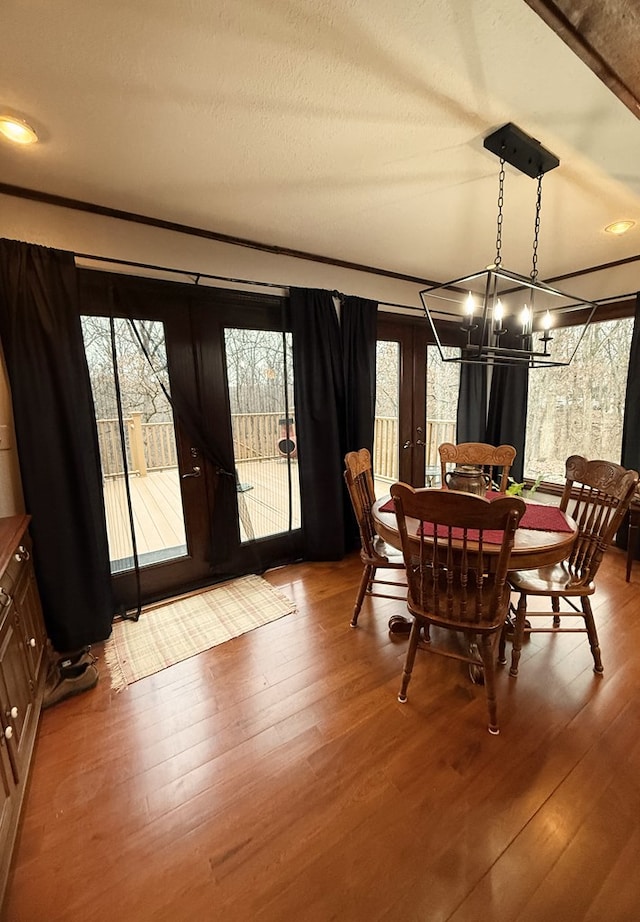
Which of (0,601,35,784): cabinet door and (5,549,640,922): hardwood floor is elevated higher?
(0,601,35,784): cabinet door

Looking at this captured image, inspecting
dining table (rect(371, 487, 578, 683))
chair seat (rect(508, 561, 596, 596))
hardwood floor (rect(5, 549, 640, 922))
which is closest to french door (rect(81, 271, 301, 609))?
hardwood floor (rect(5, 549, 640, 922))

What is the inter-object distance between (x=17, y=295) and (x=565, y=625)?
3.71 meters

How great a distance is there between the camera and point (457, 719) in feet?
5.49

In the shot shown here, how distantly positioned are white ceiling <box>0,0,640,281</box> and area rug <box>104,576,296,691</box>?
2.60 metres

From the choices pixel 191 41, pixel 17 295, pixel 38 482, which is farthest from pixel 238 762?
pixel 191 41

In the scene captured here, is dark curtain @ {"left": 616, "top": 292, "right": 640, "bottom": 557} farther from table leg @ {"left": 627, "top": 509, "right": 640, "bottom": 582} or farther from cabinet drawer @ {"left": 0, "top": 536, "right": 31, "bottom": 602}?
cabinet drawer @ {"left": 0, "top": 536, "right": 31, "bottom": 602}

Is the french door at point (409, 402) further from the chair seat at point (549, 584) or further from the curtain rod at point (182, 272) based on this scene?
the chair seat at point (549, 584)

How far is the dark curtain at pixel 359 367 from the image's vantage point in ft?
10.2

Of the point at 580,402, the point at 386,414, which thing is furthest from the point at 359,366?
the point at 580,402

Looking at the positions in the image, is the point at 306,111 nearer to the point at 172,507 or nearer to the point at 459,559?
the point at 459,559

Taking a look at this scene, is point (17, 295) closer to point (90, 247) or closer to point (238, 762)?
point (90, 247)

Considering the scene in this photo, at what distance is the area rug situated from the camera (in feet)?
6.84

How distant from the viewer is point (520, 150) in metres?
1.61

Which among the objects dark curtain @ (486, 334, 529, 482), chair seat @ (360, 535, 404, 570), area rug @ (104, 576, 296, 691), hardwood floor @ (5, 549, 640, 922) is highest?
dark curtain @ (486, 334, 529, 482)
